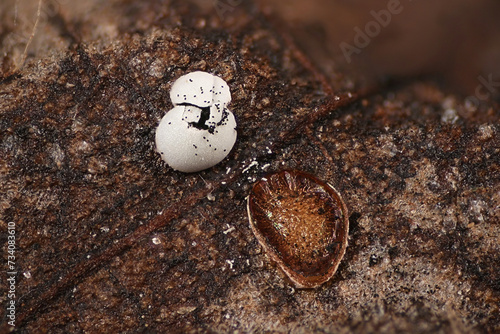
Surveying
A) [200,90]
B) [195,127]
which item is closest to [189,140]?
[195,127]

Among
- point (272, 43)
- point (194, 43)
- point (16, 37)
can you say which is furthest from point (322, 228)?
point (16, 37)

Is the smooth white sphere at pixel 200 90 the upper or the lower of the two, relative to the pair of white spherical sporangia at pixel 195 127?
upper

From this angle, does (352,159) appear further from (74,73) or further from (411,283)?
(74,73)

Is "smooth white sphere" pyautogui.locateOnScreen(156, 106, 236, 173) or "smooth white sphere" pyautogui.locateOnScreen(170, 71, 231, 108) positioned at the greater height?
"smooth white sphere" pyautogui.locateOnScreen(170, 71, 231, 108)

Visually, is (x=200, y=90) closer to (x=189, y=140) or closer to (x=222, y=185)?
(x=189, y=140)

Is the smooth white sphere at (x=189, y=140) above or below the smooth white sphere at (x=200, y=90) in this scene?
below
